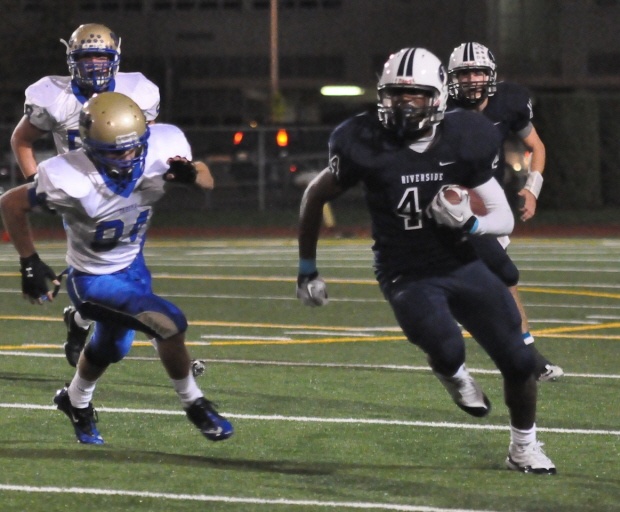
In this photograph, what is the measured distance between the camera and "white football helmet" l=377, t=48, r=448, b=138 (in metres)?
5.21

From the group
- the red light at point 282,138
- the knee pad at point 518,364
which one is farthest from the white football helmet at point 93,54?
the red light at point 282,138

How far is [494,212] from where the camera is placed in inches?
210

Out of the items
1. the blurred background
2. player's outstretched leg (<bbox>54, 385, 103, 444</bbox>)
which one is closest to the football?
player's outstretched leg (<bbox>54, 385, 103, 444</bbox>)

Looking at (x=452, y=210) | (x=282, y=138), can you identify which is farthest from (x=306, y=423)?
(x=282, y=138)

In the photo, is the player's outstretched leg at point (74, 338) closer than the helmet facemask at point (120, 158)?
No

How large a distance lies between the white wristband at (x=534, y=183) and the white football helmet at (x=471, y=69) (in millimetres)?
554

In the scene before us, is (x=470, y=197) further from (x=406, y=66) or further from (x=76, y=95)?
(x=76, y=95)

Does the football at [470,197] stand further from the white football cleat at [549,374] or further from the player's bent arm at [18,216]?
the white football cleat at [549,374]

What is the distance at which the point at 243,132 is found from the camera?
25.8 m

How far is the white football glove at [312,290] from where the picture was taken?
17.9 ft

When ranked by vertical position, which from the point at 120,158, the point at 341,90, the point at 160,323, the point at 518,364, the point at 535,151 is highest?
the point at 120,158

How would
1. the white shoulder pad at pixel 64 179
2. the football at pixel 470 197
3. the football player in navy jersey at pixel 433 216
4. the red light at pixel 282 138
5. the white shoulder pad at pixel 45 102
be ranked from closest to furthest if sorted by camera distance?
the football at pixel 470 197 < the football player in navy jersey at pixel 433 216 < the white shoulder pad at pixel 64 179 < the white shoulder pad at pixel 45 102 < the red light at pixel 282 138

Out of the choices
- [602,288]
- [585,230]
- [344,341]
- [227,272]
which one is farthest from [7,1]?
[344,341]

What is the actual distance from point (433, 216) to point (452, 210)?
135 millimetres
